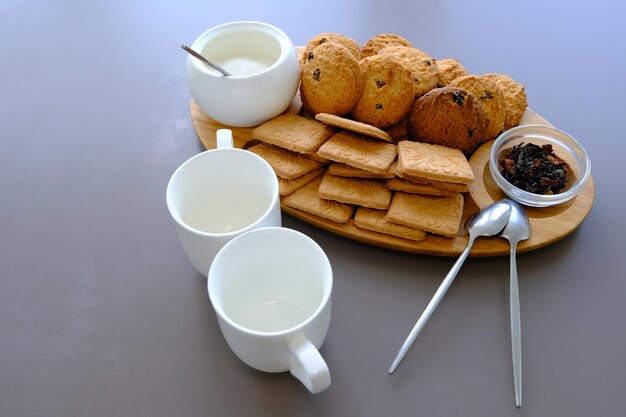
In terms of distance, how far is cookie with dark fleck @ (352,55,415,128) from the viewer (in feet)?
3.05

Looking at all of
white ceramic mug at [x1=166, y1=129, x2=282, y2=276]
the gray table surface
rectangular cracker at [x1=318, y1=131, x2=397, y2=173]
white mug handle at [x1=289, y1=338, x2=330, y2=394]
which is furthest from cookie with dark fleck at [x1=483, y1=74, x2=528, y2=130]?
white mug handle at [x1=289, y1=338, x2=330, y2=394]

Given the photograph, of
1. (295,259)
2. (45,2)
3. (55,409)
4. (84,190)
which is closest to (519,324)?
(295,259)

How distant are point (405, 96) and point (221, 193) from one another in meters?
0.34

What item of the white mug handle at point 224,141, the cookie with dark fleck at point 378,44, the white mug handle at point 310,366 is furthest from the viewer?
the cookie with dark fleck at point 378,44

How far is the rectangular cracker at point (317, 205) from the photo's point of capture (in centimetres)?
87

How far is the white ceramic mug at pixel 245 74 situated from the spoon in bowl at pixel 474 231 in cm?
38

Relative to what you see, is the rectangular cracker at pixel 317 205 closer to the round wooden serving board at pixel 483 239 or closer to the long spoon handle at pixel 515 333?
the round wooden serving board at pixel 483 239

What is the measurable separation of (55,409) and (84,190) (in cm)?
40

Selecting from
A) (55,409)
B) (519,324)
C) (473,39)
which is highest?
(473,39)

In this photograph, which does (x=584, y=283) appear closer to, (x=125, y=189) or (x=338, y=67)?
(x=338, y=67)

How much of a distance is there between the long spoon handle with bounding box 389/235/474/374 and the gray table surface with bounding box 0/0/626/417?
14 millimetres

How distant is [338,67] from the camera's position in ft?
3.04

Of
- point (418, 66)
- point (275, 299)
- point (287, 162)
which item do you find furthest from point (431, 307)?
point (418, 66)

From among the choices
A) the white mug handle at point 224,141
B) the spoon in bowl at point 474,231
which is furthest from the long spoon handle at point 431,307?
the white mug handle at point 224,141
